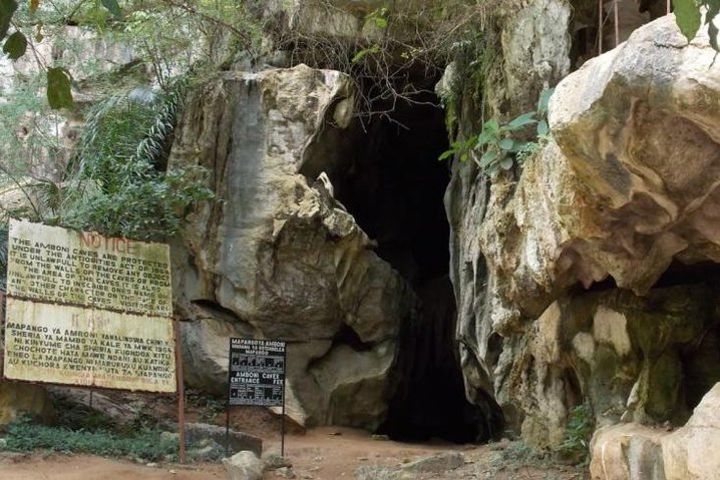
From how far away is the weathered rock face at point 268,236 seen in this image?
1576 cm

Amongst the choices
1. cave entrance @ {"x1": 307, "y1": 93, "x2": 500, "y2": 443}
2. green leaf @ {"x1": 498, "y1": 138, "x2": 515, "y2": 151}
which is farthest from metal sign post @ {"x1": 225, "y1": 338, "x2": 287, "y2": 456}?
cave entrance @ {"x1": 307, "y1": 93, "x2": 500, "y2": 443}

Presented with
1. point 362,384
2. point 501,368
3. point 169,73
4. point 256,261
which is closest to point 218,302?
point 256,261

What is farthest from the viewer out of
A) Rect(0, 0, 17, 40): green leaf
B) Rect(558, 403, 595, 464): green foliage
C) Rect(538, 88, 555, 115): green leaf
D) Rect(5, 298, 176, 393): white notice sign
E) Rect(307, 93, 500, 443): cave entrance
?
Rect(307, 93, 500, 443): cave entrance

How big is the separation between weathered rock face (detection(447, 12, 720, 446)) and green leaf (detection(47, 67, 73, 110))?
14.5 ft

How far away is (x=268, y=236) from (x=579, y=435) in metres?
6.62

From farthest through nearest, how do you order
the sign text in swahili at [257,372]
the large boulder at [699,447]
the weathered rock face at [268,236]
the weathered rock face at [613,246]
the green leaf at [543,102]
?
the weathered rock face at [268,236] → the sign text in swahili at [257,372] → the green leaf at [543,102] → the weathered rock face at [613,246] → the large boulder at [699,447]

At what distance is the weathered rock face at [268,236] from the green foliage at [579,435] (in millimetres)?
5799

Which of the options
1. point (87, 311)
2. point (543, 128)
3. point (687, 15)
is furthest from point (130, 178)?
point (687, 15)

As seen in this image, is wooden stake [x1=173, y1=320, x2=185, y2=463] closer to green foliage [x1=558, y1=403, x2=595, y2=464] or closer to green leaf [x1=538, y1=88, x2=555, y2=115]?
green foliage [x1=558, y1=403, x2=595, y2=464]

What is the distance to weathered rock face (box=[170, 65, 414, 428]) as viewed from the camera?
15.8m

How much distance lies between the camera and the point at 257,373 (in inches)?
496

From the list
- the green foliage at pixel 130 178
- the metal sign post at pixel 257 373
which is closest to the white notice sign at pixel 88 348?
the metal sign post at pixel 257 373

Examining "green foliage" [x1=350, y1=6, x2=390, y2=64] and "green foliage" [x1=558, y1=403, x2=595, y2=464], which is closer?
"green foliage" [x1=558, y1=403, x2=595, y2=464]

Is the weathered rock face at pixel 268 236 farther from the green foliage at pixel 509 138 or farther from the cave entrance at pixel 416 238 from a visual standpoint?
the green foliage at pixel 509 138
